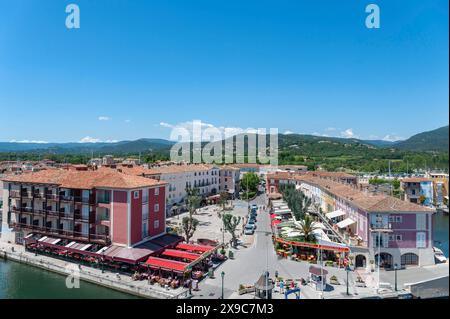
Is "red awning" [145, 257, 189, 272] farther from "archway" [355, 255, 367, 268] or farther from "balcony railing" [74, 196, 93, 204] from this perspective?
"archway" [355, 255, 367, 268]

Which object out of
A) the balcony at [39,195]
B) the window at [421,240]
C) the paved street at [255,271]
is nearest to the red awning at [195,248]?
the paved street at [255,271]

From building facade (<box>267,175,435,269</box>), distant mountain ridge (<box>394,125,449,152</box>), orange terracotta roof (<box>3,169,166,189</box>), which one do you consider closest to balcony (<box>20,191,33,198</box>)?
orange terracotta roof (<box>3,169,166,189</box>)

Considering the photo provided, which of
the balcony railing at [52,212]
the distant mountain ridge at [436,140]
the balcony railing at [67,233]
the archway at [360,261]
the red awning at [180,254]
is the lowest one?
the archway at [360,261]

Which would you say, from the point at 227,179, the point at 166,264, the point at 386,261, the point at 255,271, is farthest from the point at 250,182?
the point at 166,264

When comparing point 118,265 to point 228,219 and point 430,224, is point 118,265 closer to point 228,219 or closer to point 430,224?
point 228,219

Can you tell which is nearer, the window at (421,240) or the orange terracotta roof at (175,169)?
the window at (421,240)

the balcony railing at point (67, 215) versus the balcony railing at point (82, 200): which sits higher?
the balcony railing at point (82, 200)

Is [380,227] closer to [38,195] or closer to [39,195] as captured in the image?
[39,195]

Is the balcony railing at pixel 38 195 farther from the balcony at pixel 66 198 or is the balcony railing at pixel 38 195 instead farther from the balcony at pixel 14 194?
the balcony at pixel 66 198
